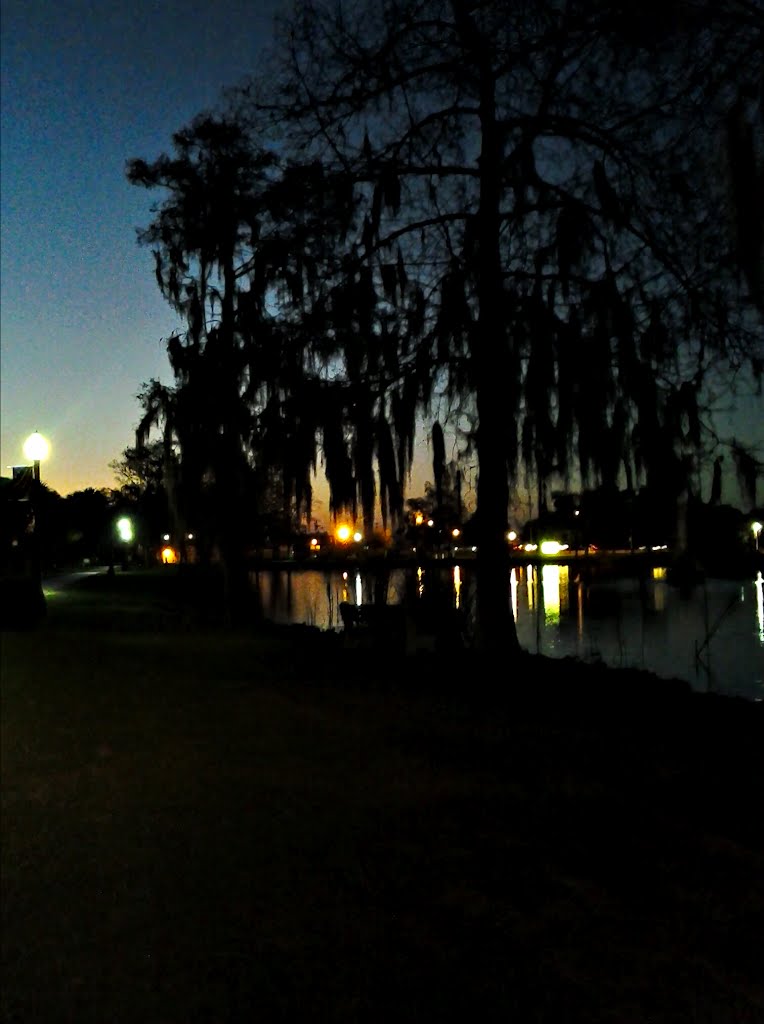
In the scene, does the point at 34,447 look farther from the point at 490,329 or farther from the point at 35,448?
the point at 490,329

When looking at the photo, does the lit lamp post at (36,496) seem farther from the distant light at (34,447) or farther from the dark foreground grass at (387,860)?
the dark foreground grass at (387,860)

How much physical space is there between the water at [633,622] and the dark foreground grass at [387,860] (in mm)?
7581

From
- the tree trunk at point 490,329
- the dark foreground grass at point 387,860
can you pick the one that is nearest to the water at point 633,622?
the tree trunk at point 490,329

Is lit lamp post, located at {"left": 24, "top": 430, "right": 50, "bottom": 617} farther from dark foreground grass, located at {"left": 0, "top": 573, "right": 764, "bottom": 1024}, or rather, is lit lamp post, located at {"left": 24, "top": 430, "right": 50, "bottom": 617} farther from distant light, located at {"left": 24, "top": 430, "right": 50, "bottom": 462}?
dark foreground grass, located at {"left": 0, "top": 573, "right": 764, "bottom": 1024}

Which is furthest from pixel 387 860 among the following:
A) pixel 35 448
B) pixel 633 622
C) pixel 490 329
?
pixel 633 622

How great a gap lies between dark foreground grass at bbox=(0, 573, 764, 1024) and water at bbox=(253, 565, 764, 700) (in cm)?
758

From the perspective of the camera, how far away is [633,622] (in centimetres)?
3080

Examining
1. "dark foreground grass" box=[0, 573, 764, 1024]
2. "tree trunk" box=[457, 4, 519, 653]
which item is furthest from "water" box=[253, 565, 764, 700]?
"dark foreground grass" box=[0, 573, 764, 1024]

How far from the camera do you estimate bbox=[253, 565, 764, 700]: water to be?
62.1 ft

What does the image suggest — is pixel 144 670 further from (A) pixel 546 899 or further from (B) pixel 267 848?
(A) pixel 546 899

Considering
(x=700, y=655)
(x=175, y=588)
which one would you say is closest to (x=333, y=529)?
(x=700, y=655)

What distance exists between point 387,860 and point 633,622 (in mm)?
26073

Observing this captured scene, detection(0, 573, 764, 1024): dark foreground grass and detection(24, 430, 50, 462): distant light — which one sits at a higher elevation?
detection(24, 430, 50, 462): distant light

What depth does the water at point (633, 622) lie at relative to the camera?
62.1 feet
